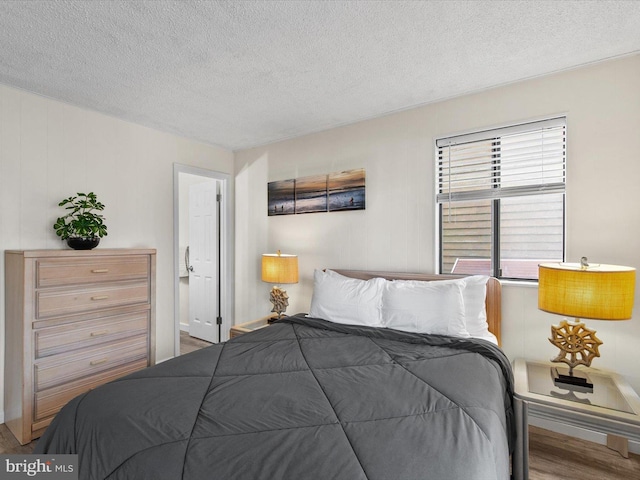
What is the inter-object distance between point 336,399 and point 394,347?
30.5 inches

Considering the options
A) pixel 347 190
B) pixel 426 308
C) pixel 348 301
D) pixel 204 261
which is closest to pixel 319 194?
pixel 347 190

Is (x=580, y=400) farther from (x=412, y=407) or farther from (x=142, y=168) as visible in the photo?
(x=142, y=168)

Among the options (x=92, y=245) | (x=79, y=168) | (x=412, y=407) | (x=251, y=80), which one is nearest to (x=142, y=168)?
(x=79, y=168)

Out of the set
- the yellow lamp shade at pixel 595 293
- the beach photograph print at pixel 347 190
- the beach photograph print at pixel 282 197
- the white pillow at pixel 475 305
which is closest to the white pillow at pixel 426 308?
the white pillow at pixel 475 305

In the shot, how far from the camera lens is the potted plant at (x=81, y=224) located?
105 inches

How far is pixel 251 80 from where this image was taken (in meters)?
2.43

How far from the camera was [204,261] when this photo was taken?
4.41 meters

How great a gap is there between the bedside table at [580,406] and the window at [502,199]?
805mm

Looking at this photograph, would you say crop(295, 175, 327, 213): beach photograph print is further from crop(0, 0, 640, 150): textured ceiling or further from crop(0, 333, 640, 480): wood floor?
crop(0, 333, 640, 480): wood floor

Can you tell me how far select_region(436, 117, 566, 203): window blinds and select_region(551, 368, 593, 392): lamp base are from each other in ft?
4.01

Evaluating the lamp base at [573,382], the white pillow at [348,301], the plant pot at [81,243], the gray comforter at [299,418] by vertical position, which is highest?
the plant pot at [81,243]

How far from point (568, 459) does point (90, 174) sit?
4141 millimetres

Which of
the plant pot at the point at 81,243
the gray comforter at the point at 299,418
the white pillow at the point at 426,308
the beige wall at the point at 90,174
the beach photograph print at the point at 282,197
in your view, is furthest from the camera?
the beach photograph print at the point at 282,197

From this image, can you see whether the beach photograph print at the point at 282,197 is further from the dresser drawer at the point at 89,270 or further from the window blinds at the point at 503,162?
the window blinds at the point at 503,162
